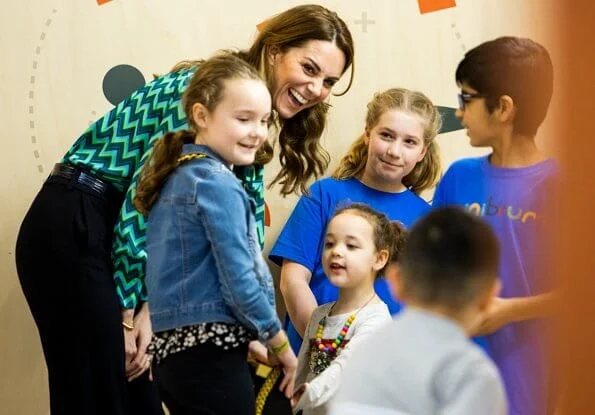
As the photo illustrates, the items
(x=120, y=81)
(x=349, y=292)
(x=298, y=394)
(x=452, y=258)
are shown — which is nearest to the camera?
(x=452, y=258)

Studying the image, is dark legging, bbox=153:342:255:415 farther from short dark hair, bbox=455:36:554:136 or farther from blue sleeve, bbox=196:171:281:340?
short dark hair, bbox=455:36:554:136

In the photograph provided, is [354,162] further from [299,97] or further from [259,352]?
[259,352]

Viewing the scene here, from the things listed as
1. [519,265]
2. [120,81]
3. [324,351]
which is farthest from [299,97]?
[519,265]

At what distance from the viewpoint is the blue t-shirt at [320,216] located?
1.89 m

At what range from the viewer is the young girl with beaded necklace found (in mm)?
1530

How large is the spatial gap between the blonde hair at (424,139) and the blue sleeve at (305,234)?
0.23 ft

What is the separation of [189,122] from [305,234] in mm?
661

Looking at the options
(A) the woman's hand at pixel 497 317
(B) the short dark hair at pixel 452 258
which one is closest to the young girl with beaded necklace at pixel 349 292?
(A) the woman's hand at pixel 497 317

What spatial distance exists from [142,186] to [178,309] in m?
0.16

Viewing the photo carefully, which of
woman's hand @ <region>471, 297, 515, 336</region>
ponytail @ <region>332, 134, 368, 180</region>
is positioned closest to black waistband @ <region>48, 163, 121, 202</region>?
ponytail @ <region>332, 134, 368, 180</region>

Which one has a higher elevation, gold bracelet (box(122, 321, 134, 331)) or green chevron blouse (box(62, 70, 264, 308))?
green chevron blouse (box(62, 70, 264, 308))

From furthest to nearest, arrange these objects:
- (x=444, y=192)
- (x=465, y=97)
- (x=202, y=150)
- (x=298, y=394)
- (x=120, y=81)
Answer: (x=120, y=81) < (x=298, y=394) < (x=202, y=150) < (x=444, y=192) < (x=465, y=97)

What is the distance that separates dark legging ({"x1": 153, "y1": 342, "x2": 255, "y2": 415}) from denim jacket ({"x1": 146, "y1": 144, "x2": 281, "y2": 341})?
0.04m

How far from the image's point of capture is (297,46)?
1602 mm
